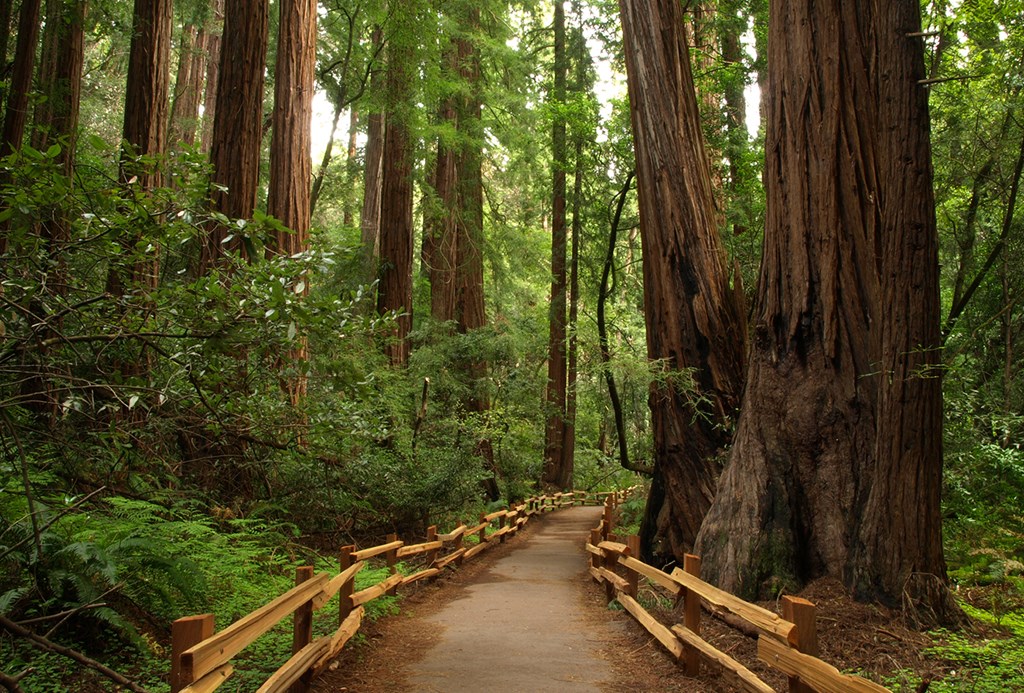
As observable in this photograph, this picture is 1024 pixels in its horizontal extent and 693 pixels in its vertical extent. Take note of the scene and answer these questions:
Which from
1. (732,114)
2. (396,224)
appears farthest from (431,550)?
(732,114)

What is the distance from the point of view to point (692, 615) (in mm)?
5883

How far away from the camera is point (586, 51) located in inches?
894

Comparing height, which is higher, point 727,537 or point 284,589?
point 727,537

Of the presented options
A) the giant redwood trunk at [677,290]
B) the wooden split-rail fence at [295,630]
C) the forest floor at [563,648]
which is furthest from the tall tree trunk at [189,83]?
the forest floor at [563,648]

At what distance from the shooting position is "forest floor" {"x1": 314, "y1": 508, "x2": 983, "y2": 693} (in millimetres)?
5363

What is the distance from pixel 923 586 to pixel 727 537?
6.65ft

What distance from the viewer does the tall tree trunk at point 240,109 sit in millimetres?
10406

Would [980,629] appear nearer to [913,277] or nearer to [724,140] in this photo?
[913,277]

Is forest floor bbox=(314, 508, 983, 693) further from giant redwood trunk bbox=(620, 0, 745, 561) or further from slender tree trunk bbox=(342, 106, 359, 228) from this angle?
slender tree trunk bbox=(342, 106, 359, 228)

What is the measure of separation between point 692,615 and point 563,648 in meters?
1.44

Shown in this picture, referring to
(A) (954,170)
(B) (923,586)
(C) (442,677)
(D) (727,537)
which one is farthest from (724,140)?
(C) (442,677)

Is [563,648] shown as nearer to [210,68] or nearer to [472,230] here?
[472,230]

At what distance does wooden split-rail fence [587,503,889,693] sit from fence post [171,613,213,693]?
9.44 feet

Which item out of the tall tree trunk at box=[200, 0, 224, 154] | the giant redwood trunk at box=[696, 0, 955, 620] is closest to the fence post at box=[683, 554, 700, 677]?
the giant redwood trunk at box=[696, 0, 955, 620]
